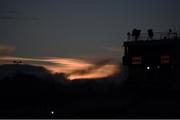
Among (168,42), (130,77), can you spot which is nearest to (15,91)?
(130,77)

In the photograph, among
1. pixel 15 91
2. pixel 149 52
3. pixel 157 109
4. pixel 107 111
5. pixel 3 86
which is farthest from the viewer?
pixel 3 86

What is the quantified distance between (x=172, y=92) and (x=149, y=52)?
26.9ft

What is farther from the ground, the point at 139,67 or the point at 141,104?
the point at 139,67

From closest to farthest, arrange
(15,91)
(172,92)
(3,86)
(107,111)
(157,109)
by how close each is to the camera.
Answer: (157,109) < (107,111) < (172,92) < (15,91) < (3,86)

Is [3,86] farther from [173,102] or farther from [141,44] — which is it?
[173,102]

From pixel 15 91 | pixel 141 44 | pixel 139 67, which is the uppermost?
pixel 141 44

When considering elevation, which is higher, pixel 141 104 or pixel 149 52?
pixel 149 52

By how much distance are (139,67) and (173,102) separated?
1422 cm

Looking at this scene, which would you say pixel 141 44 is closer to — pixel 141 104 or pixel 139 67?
pixel 139 67

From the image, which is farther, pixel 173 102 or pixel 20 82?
pixel 20 82

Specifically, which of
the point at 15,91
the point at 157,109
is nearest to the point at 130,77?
the point at 157,109

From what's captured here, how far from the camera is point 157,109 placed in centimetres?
3788

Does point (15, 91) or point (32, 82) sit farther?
point (32, 82)

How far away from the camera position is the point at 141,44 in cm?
5562
